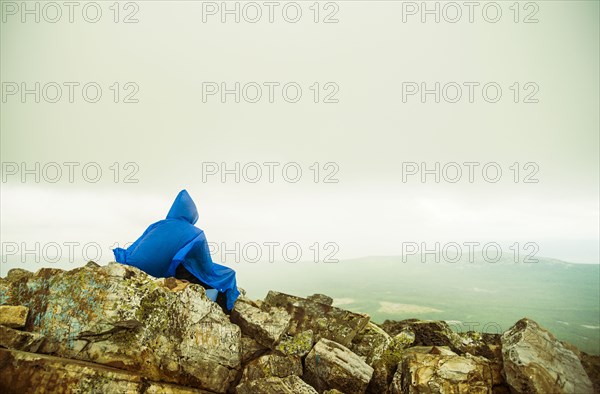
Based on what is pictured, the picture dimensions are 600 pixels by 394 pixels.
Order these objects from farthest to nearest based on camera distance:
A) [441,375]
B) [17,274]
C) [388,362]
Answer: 1. [17,274]
2. [388,362]
3. [441,375]

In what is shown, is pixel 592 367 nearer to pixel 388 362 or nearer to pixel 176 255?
pixel 388 362

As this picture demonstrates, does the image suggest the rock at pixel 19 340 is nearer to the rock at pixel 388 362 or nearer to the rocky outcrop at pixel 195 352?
the rocky outcrop at pixel 195 352

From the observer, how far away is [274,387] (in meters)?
6.02

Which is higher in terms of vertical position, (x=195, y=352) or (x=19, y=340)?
(x=19, y=340)

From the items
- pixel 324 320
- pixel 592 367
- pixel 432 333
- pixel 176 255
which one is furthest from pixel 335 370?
pixel 592 367

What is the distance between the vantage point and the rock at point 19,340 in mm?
6055

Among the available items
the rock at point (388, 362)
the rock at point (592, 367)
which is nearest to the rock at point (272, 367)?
the rock at point (388, 362)

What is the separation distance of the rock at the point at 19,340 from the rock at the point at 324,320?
528 centimetres

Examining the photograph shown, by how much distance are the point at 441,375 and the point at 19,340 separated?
8389 millimetres

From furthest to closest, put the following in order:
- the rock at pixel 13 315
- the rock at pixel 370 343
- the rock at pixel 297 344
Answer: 1. the rock at pixel 370 343
2. the rock at pixel 297 344
3. the rock at pixel 13 315

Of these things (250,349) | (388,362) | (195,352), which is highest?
(195,352)

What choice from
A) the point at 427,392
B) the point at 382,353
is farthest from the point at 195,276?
the point at 427,392

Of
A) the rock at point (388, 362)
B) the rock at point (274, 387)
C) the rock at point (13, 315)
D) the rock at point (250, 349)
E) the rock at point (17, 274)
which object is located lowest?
the rock at point (388, 362)

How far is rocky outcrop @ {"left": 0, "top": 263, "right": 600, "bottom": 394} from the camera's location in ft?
19.3
